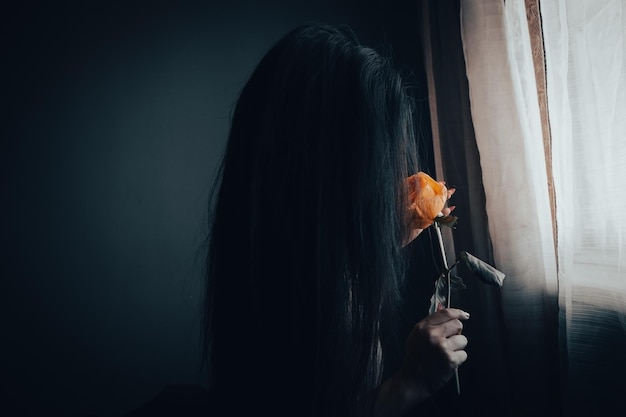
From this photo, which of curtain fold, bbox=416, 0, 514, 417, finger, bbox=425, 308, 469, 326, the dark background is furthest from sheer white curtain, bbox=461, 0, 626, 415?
the dark background

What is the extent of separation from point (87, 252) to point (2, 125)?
1.69 ft

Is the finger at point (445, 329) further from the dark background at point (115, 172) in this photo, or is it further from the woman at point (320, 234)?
the dark background at point (115, 172)

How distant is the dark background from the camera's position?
4.36 ft

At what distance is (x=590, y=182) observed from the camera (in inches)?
29.8

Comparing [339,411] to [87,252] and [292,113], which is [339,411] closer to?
[292,113]

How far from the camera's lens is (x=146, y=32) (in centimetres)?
148

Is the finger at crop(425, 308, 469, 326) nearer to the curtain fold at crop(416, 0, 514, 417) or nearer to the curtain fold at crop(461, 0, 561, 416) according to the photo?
the curtain fold at crop(461, 0, 561, 416)

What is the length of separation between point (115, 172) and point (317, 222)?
1.22 meters

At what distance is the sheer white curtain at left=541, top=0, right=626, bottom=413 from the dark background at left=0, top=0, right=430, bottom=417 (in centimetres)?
66

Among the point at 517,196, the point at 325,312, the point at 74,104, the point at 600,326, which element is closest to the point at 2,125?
the point at 74,104

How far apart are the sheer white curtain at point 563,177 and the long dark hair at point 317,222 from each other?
459 millimetres

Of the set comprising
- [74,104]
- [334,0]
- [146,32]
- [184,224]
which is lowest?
[184,224]

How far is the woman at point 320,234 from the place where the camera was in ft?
1.69

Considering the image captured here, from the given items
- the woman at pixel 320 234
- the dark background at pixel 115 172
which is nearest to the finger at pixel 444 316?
the woman at pixel 320 234
